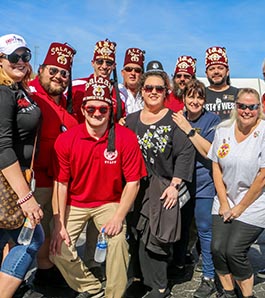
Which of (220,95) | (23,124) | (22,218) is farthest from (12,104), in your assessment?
(220,95)

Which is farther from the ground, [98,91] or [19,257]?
[98,91]

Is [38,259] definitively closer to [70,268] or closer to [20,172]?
[70,268]

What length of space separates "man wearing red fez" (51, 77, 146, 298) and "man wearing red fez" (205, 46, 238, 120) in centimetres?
171

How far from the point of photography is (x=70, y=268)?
154 inches

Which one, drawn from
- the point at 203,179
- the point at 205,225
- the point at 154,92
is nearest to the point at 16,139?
the point at 154,92

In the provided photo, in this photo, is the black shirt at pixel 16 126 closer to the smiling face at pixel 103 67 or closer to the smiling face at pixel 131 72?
the smiling face at pixel 103 67

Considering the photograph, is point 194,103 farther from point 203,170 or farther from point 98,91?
point 98,91

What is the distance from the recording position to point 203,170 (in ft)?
14.6

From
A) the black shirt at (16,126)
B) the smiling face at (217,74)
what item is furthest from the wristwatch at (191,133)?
the black shirt at (16,126)

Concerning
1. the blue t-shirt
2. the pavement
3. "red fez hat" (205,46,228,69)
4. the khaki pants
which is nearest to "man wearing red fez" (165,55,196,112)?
"red fez hat" (205,46,228,69)

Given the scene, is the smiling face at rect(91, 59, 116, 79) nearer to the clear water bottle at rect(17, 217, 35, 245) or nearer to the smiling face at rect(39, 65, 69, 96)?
the smiling face at rect(39, 65, 69, 96)

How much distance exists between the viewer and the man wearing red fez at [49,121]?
407 centimetres

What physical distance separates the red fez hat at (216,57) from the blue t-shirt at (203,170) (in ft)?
5.23

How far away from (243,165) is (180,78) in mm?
2170
